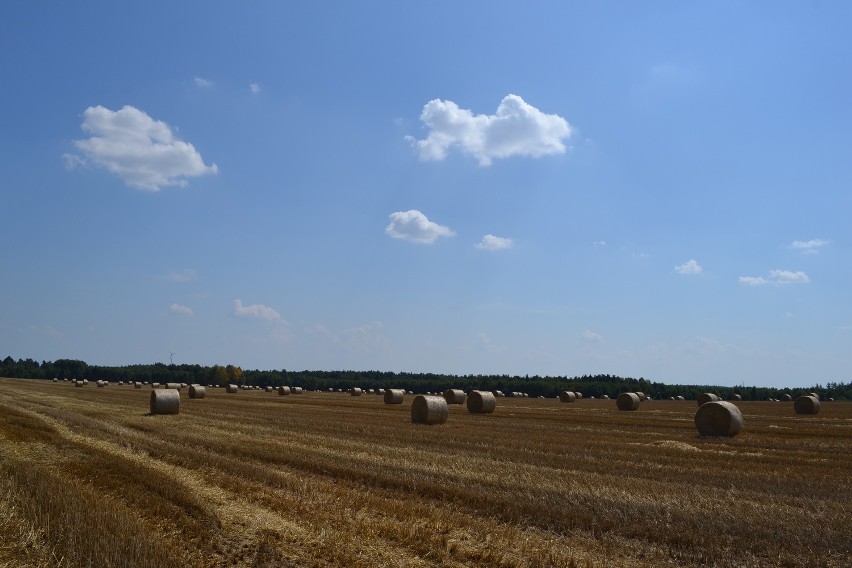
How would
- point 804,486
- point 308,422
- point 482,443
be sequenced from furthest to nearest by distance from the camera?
point 308,422 → point 482,443 → point 804,486

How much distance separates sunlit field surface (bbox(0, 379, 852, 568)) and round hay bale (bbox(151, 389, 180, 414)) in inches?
413

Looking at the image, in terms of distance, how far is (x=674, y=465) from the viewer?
1430cm

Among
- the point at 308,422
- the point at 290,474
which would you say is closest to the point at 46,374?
the point at 308,422

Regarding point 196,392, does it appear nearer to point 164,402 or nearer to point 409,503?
point 164,402

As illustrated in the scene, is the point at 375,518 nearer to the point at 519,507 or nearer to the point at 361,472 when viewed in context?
the point at 519,507

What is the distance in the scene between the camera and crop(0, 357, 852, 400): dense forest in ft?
323

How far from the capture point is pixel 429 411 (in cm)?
2592

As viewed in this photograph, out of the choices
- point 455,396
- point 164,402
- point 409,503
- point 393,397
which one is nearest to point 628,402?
point 455,396

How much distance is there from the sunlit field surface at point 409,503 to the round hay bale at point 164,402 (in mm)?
10482

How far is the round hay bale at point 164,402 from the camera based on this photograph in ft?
92.8

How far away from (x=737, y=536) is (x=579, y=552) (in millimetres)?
2247

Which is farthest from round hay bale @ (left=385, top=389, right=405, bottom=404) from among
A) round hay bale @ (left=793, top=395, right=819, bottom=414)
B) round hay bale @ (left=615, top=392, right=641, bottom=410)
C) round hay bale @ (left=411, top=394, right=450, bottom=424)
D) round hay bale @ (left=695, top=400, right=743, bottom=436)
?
round hay bale @ (left=695, top=400, right=743, bottom=436)

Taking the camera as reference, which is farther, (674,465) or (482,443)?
(482,443)

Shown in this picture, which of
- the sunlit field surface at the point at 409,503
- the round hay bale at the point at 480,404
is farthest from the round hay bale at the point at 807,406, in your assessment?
the sunlit field surface at the point at 409,503
